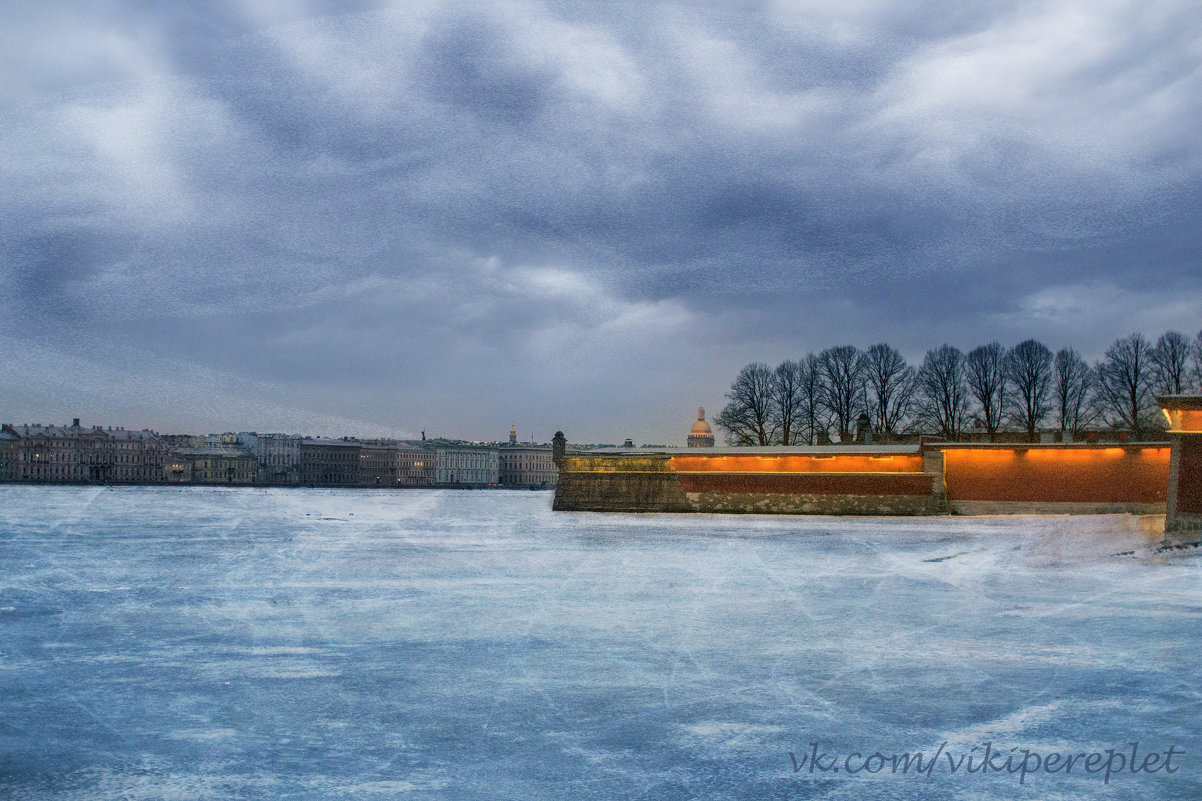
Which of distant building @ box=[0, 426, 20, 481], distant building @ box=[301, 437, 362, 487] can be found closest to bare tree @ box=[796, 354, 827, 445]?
distant building @ box=[301, 437, 362, 487]

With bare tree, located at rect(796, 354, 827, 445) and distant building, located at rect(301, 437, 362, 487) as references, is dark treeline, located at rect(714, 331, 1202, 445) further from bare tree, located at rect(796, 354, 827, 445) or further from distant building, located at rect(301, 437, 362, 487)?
distant building, located at rect(301, 437, 362, 487)

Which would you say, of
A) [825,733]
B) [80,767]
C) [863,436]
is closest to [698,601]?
[825,733]

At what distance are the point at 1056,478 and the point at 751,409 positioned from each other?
3311 cm

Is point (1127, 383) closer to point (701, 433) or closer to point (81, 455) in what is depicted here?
point (701, 433)

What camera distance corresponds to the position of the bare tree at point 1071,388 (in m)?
65.0

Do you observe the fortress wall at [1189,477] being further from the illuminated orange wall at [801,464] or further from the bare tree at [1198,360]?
the bare tree at [1198,360]

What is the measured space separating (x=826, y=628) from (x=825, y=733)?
4782 millimetres

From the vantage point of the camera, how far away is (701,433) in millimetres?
110188

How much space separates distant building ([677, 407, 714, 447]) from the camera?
349ft

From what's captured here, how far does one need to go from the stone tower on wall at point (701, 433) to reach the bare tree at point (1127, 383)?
46.1 meters

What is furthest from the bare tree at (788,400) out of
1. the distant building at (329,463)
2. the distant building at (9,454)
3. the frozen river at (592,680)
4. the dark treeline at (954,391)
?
the distant building at (9,454)

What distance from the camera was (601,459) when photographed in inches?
2066

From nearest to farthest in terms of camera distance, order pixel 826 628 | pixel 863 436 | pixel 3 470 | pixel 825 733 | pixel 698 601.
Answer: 1. pixel 825 733
2. pixel 826 628
3. pixel 698 601
4. pixel 863 436
5. pixel 3 470

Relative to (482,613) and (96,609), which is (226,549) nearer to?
(96,609)
